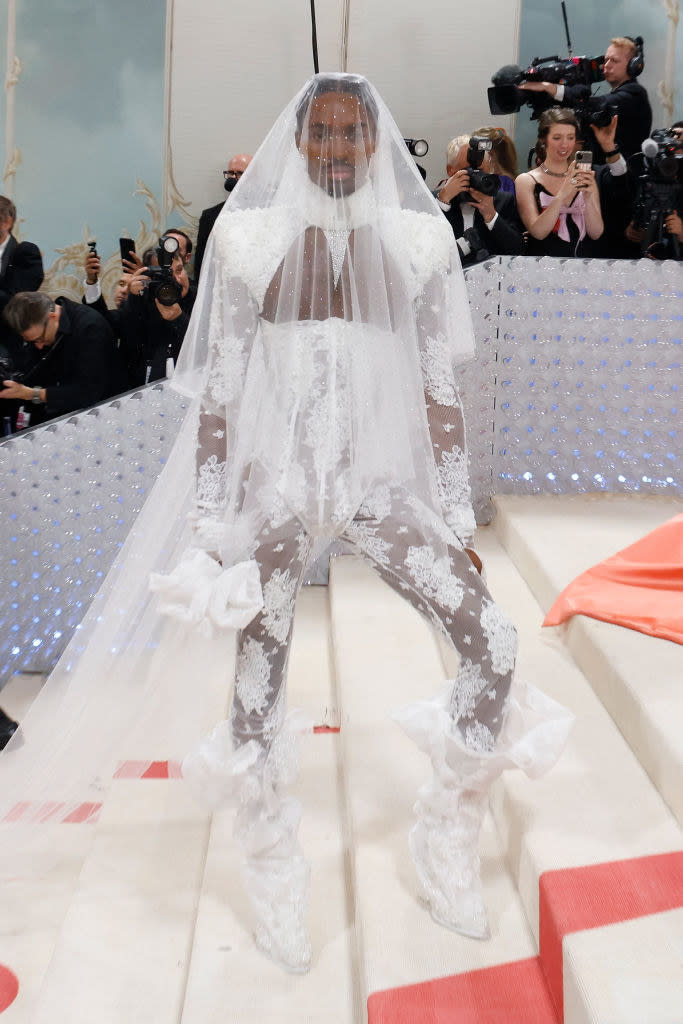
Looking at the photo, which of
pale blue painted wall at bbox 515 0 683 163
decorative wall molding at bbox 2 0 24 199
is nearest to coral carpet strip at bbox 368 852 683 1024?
pale blue painted wall at bbox 515 0 683 163

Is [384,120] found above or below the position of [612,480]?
above

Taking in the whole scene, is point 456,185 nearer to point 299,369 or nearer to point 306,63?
point 306,63

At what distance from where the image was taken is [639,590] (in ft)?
10.2

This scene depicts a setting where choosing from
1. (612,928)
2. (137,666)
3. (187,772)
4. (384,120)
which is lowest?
(612,928)

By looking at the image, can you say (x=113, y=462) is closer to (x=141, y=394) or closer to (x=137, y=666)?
(x=141, y=394)

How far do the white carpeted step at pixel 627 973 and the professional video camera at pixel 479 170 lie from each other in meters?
3.08

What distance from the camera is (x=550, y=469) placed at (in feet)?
14.7

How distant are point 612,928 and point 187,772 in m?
0.78

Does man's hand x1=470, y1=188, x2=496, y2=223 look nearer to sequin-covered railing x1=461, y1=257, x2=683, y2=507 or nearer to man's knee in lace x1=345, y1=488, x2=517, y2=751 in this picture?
sequin-covered railing x1=461, y1=257, x2=683, y2=507

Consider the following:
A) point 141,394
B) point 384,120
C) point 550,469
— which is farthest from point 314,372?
point 550,469

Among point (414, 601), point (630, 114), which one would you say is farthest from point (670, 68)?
point (414, 601)

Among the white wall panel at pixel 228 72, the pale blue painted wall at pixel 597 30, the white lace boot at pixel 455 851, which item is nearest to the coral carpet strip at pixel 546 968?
the white lace boot at pixel 455 851

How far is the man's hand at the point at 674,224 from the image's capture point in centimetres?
444

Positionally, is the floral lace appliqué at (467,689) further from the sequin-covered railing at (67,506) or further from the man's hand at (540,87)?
the man's hand at (540,87)
